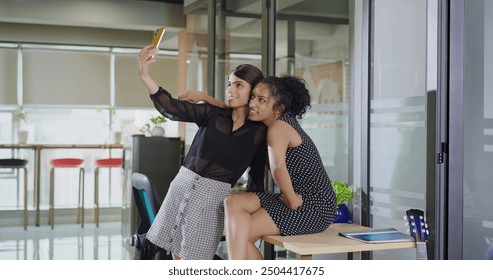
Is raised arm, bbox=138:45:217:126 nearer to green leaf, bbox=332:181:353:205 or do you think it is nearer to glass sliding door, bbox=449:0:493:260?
green leaf, bbox=332:181:353:205

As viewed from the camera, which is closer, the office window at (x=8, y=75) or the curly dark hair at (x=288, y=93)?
the curly dark hair at (x=288, y=93)

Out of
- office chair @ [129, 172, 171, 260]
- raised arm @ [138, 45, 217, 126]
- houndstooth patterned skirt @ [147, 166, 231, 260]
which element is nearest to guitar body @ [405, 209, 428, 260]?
houndstooth patterned skirt @ [147, 166, 231, 260]

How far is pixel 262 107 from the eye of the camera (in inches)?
121

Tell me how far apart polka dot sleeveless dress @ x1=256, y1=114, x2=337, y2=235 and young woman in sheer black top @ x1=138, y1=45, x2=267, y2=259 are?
0.20 metres

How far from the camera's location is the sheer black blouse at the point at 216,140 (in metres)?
3.15

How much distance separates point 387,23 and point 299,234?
4.24 ft

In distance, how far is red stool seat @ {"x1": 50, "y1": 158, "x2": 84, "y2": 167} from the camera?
8547 mm

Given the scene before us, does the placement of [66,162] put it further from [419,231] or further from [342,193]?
[419,231]

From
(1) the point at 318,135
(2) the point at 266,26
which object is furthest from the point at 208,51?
(1) the point at 318,135

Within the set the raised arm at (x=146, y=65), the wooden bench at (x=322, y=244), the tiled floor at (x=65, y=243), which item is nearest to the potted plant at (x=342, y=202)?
the wooden bench at (x=322, y=244)

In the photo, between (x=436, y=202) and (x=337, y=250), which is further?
(x=436, y=202)

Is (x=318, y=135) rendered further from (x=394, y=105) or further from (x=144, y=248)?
(x=144, y=248)

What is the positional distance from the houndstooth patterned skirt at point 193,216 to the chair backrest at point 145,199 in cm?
28

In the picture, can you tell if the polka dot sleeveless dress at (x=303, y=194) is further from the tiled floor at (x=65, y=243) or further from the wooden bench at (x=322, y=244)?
the tiled floor at (x=65, y=243)
